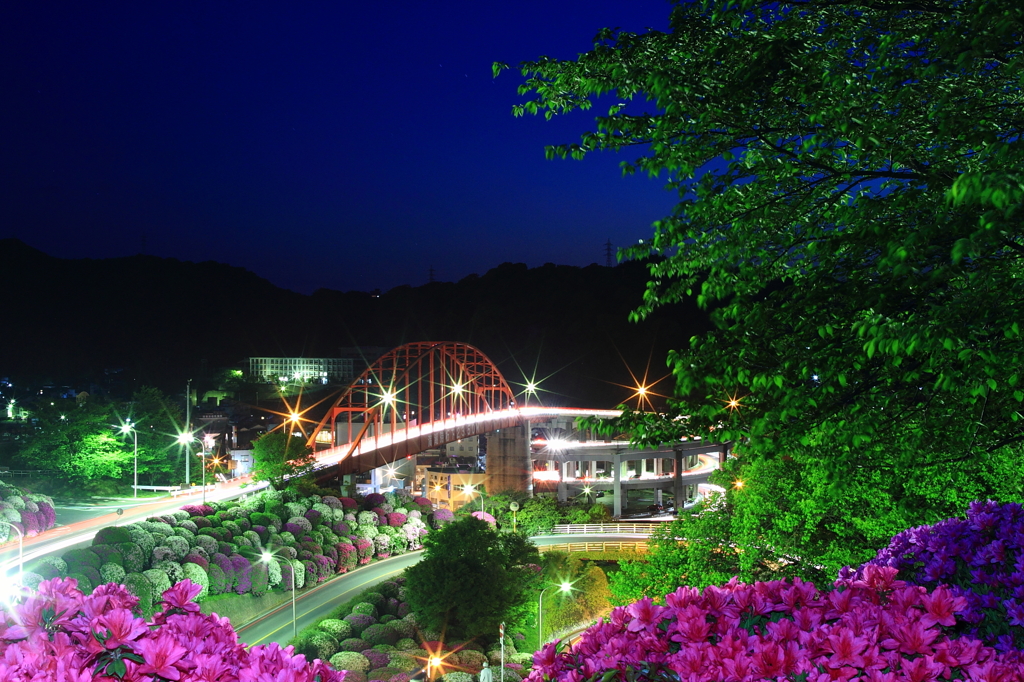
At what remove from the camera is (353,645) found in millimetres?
22516

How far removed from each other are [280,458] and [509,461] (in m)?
24.0

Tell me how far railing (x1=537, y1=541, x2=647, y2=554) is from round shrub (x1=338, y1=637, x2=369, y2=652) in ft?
42.4

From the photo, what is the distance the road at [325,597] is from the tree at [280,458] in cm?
735

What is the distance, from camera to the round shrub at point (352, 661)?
20503mm

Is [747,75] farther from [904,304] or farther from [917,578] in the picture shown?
[917,578]

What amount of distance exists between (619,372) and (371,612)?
71.4m

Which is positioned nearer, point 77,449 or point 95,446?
point 77,449

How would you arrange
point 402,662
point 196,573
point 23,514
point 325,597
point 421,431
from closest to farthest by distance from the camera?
point 402,662, point 196,573, point 23,514, point 325,597, point 421,431

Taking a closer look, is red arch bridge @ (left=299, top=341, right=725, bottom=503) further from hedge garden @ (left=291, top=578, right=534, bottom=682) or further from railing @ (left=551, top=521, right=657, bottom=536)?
hedge garden @ (left=291, top=578, right=534, bottom=682)

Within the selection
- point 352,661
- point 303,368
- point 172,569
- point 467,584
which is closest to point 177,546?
point 172,569

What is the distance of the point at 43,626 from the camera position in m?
2.98

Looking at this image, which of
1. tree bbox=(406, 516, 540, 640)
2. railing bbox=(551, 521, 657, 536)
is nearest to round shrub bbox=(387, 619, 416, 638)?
tree bbox=(406, 516, 540, 640)

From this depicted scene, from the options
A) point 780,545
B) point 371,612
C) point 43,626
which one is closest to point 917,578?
point 43,626

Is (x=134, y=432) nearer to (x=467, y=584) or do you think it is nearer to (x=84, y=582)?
(x=84, y=582)
